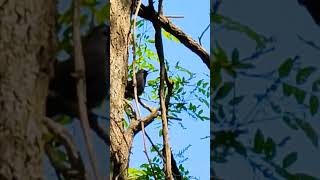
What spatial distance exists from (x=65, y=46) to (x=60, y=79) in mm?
41

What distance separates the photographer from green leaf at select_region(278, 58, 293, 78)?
1.03 meters

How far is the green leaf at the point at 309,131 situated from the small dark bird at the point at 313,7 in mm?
145

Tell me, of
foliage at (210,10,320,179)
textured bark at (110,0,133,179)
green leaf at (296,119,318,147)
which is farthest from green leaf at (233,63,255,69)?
textured bark at (110,0,133,179)

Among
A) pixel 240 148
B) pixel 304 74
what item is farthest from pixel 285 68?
pixel 240 148

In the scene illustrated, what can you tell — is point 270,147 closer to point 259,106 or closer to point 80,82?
point 259,106

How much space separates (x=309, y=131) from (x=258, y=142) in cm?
7

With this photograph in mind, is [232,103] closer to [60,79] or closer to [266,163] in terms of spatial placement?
[266,163]

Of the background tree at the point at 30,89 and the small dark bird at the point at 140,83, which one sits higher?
the small dark bird at the point at 140,83

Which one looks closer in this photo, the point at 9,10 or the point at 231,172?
the point at 9,10

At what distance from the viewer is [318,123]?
1015 mm

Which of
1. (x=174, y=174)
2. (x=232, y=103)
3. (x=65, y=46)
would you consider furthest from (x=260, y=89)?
(x=65, y=46)

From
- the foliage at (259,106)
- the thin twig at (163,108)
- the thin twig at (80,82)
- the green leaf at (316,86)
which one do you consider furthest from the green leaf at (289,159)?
the thin twig at (80,82)

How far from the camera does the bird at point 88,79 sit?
74 centimetres

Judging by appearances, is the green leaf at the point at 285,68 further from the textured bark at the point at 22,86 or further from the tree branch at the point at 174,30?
the textured bark at the point at 22,86
